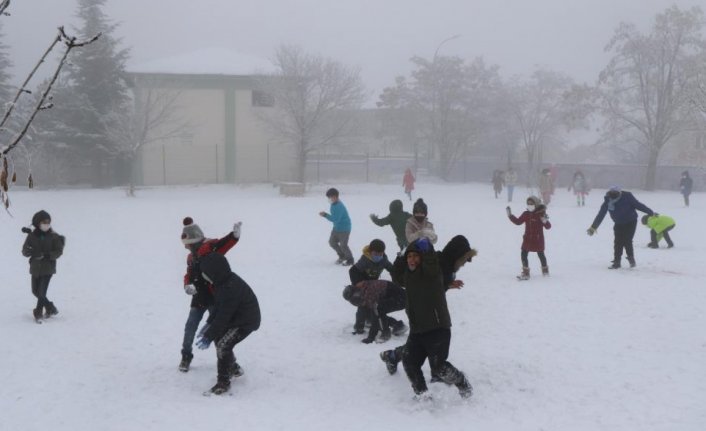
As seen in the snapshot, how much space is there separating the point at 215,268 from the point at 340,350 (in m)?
2.30

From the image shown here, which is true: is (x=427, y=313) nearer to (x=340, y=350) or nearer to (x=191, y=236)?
(x=340, y=350)

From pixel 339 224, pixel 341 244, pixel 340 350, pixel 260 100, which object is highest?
pixel 260 100

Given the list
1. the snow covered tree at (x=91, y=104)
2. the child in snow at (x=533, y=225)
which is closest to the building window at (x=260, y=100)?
the snow covered tree at (x=91, y=104)

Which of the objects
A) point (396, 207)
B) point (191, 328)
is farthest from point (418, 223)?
point (191, 328)

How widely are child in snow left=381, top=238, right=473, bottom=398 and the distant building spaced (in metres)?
36.4

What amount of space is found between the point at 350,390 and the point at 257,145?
125 ft

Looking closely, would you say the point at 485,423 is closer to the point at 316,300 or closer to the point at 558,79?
the point at 316,300

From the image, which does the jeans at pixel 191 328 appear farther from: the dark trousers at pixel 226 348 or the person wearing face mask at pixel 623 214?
the person wearing face mask at pixel 623 214

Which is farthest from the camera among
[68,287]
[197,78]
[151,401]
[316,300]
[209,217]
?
[197,78]

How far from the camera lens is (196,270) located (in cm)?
690

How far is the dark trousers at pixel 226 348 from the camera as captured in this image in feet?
21.3

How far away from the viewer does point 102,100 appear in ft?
130

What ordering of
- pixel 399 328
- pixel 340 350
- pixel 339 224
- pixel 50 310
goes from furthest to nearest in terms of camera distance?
1. pixel 339 224
2. pixel 50 310
3. pixel 399 328
4. pixel 340 350

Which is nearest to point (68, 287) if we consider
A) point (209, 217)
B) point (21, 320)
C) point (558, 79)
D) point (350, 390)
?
point (21, 320)
